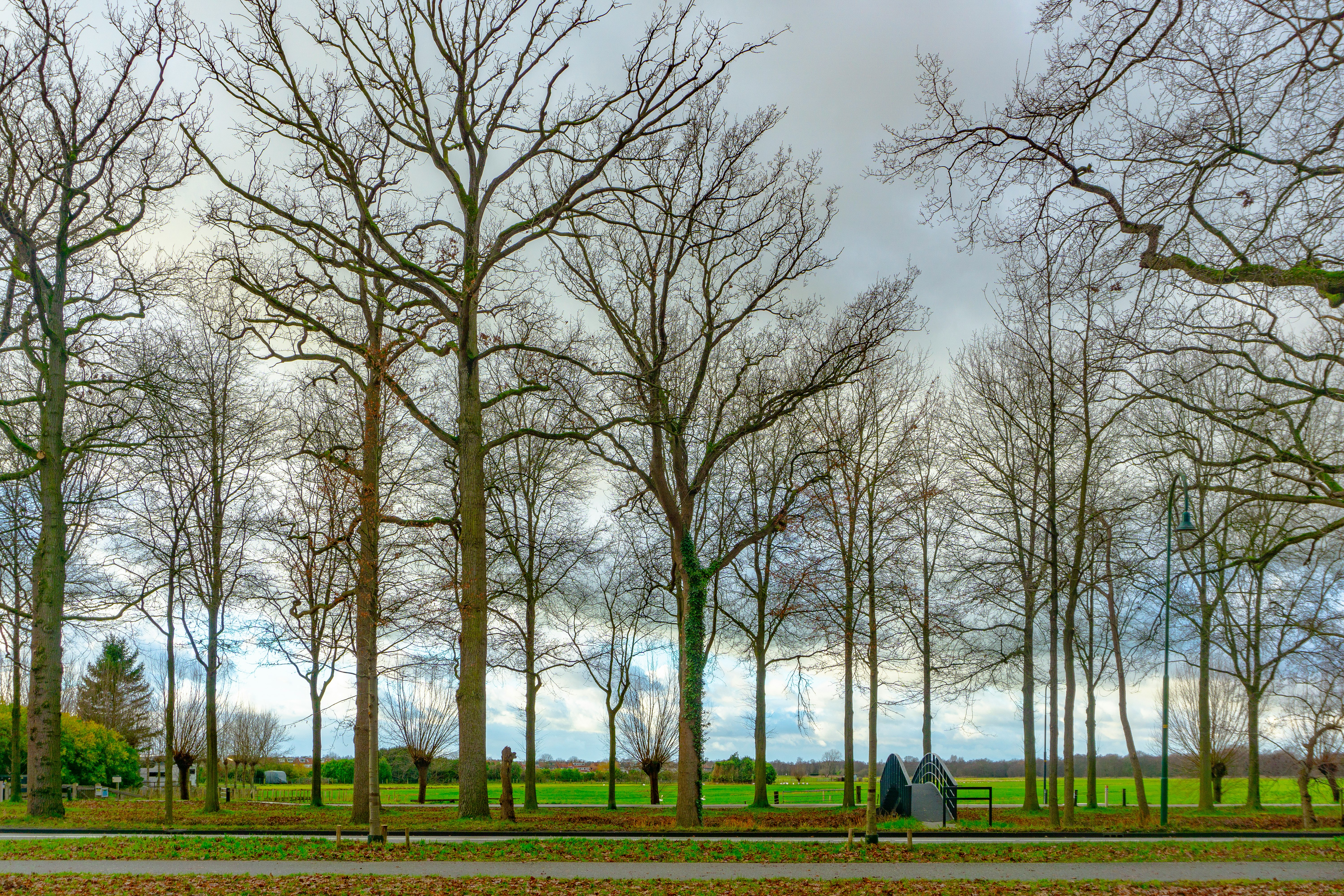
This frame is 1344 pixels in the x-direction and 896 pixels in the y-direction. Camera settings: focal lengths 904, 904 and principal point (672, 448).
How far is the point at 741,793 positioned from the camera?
44.2 m

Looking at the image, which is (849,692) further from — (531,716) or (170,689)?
(170,689)

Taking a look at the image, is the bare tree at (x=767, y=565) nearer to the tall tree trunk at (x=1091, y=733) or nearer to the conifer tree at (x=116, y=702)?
the tall tree trunk at (x=1091, y=733)

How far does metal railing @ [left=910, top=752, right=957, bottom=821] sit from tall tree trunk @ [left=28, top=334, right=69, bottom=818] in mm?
19488

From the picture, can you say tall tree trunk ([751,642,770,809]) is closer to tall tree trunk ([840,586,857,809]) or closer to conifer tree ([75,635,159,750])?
tall tree trunk ([840,586,857,809])

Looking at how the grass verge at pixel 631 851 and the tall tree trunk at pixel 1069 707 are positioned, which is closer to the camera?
the grass verge at pixel 631 851

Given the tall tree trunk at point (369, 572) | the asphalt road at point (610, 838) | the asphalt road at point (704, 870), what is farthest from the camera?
the asphalt road at point (610, 838)

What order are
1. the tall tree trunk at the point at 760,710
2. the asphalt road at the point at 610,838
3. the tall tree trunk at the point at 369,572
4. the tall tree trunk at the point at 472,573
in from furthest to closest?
the tall tree trunk at the point at 760,710 < the tall tree trunk at the point at 472,573 < the asphalt road at the point at 610,838 < the tall tree trunk at the point at 369,572

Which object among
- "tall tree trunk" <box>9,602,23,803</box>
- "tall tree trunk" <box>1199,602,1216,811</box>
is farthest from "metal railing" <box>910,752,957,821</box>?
"tall tree trunk" <box>9,602,23,803</box>

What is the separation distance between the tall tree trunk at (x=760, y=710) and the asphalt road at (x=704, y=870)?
15.7m

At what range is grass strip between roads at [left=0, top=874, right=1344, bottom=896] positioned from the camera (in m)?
9.95

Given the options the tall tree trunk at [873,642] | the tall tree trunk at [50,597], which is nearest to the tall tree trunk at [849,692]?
the tall tree trunk at [873,642]

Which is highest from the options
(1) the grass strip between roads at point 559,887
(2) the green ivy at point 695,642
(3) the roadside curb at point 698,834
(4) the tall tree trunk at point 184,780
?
(2) the green ivy at point 695,642

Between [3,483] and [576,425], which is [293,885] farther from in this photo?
[3,483]

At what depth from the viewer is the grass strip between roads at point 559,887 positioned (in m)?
9.95
